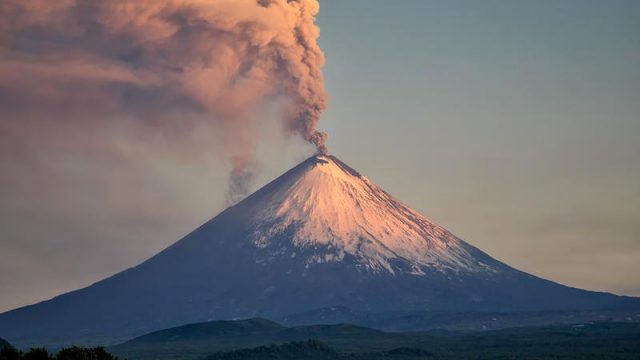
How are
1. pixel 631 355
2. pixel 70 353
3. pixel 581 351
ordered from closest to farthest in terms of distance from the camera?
1. pixel 70 353
2. pixel 631 355
3. pixel 581 351

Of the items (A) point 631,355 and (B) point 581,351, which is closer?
(A) point 631,355

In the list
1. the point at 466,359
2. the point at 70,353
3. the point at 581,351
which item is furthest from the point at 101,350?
the point at 581,351

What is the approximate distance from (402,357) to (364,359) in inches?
252

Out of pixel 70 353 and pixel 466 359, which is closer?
pixel 70 353

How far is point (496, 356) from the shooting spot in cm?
19400

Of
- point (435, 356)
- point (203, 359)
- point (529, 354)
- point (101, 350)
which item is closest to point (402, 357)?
point (435, 356)

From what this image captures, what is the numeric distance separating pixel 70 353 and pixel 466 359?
106510 millimetres

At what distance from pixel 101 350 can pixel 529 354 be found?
113079 millimetres

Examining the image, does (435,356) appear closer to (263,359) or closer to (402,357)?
(402,357)

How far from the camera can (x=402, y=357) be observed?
198250mm

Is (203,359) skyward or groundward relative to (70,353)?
skyward

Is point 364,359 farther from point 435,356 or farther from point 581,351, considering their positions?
point 581,351

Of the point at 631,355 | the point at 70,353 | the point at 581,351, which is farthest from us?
the point at 581,351

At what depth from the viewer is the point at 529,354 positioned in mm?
195750
